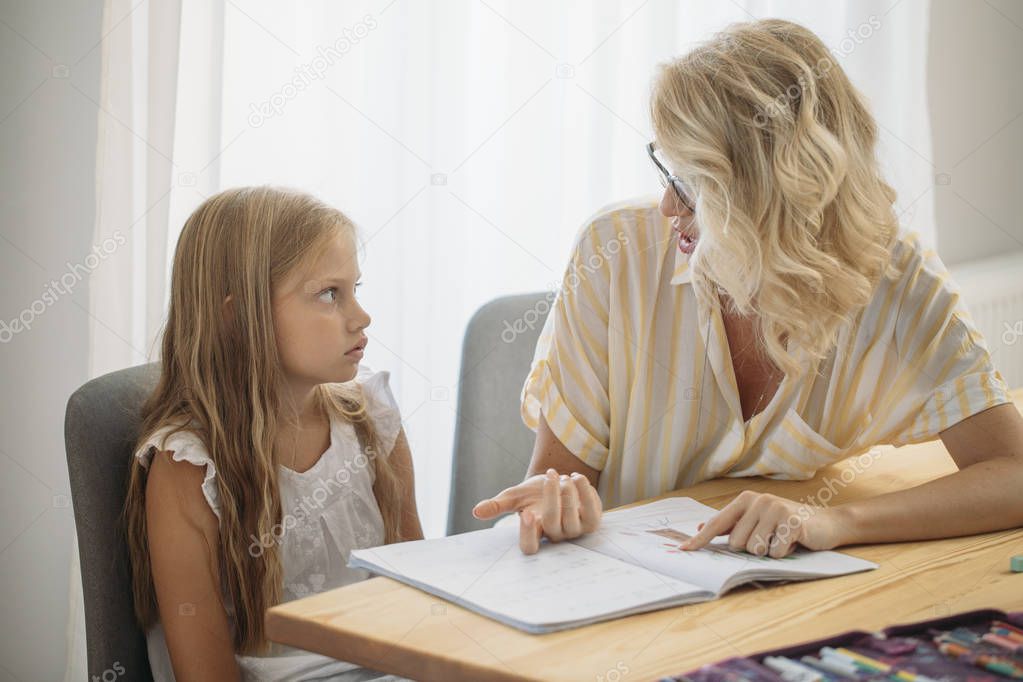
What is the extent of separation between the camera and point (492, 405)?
1.75 metres

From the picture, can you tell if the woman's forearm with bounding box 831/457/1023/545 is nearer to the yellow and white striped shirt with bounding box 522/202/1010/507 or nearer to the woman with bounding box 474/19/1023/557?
the woman with bounding box 474/19/1023/557

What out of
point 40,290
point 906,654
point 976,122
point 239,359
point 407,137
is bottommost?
point 906,654

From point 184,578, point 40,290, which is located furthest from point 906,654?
point 40,290

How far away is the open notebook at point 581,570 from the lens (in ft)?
2.98

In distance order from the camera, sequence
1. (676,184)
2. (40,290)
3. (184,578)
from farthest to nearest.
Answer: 1. (40,290)
2. (676,184)
3. (184,578)

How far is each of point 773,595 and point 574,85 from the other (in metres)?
1.56

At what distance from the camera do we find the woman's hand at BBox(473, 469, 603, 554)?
106cm

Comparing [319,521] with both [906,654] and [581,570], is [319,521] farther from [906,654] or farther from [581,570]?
[906,654]

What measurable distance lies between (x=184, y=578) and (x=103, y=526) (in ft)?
0.36

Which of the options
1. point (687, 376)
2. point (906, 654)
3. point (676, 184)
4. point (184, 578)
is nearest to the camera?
point (906, 654)

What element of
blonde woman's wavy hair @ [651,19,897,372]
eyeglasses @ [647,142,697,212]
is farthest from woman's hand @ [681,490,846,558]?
eyeglasses @ [647,142,697,212]

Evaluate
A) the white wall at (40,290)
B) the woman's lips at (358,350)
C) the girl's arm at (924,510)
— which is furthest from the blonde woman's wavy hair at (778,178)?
the white wall at (40,290)

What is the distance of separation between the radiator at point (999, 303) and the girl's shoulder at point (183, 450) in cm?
223

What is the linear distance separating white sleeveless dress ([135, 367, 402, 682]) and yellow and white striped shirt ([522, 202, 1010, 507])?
25cm
